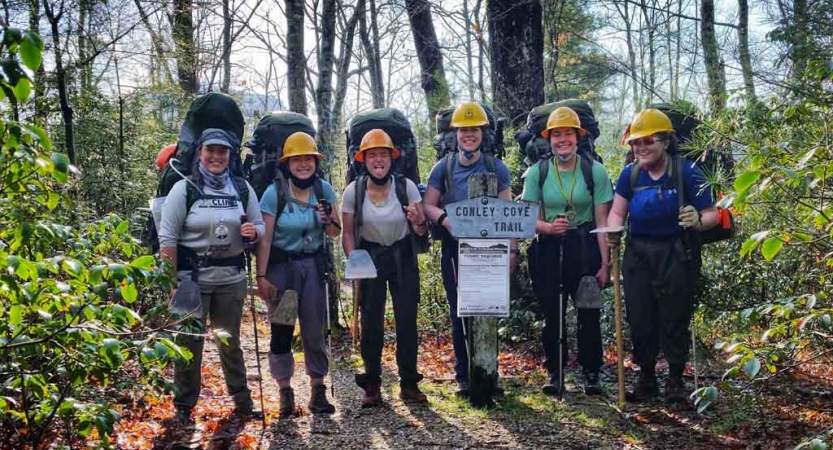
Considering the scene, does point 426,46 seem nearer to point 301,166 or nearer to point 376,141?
point 376,141

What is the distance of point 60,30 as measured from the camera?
317 inches

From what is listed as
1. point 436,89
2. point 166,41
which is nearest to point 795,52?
point 436,89

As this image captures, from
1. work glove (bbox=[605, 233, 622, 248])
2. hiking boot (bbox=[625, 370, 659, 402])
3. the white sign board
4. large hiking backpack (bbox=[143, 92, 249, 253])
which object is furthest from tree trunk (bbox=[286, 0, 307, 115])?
hiking boot (bbox=[625, 370, 659, 402])

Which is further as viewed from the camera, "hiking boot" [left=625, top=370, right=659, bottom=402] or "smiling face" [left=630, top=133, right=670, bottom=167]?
"hiking boot" [left=625, top=370, right=659, bottom=402]

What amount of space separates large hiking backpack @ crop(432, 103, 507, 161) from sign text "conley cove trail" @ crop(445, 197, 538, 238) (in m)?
0.91

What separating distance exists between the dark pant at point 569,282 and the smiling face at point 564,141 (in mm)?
702

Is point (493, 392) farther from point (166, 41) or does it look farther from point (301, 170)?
point (166, 41)

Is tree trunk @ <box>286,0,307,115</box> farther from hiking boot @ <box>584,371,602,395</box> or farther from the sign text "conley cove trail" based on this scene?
hiking boot @ <box>584,371,602,395</box>

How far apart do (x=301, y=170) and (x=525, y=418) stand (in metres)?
2.83

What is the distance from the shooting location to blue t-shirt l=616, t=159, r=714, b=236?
225 inches

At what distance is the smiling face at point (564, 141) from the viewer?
20.4 ft

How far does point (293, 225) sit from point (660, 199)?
3077 millimetres

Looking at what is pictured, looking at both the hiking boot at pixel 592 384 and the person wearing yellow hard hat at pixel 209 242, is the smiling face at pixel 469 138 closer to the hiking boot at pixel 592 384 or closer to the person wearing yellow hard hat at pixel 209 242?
the person wearing yellow hard hat at pixel 209 242

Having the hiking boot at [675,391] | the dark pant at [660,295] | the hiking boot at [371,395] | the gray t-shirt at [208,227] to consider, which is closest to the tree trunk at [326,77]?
the gray t-shirt at [208,227]
